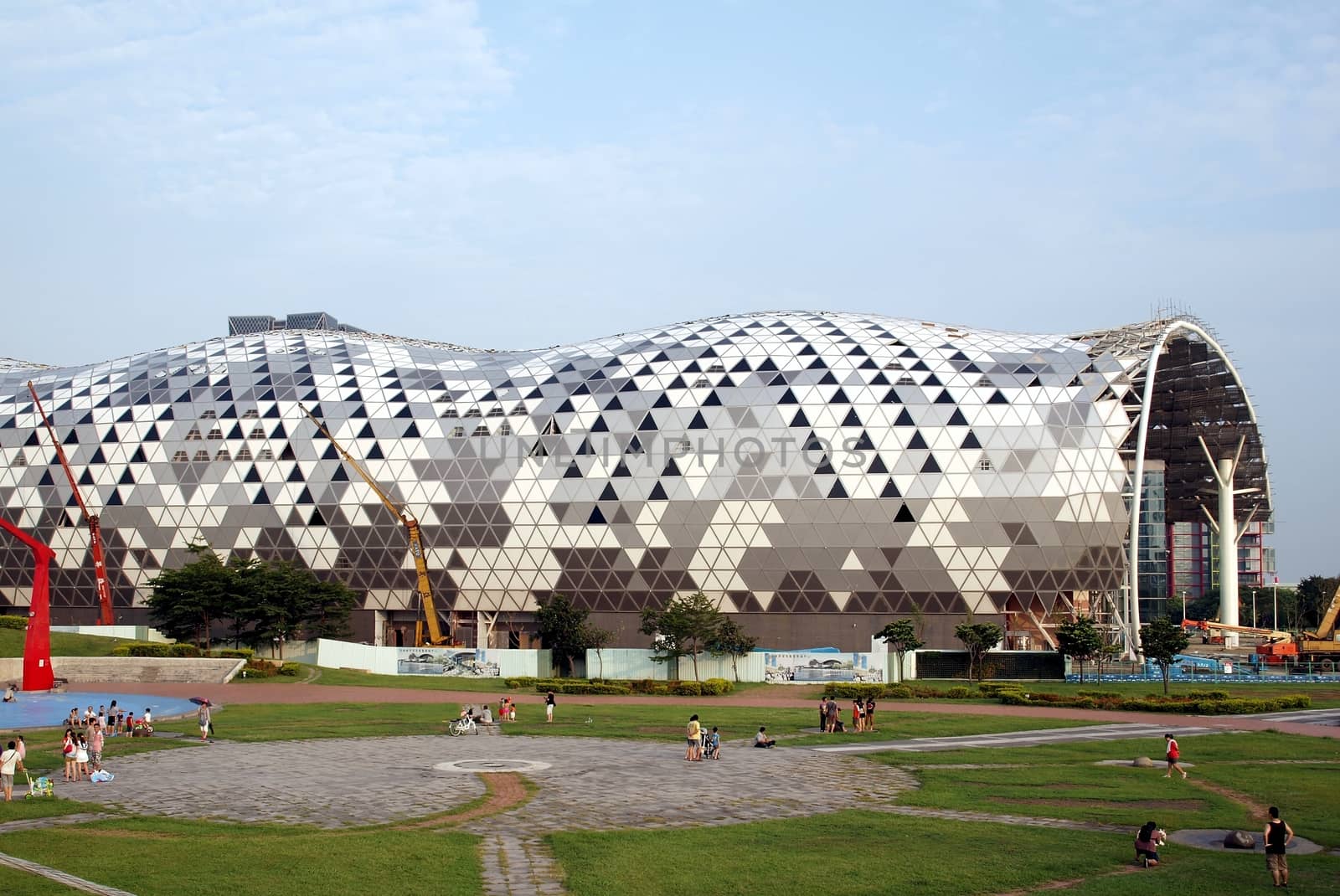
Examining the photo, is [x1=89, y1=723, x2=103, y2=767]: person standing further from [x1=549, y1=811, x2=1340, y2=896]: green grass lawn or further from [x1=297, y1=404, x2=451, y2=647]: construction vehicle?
[x1=297, y1=404, x2=451, y2=647]: construction vehicle

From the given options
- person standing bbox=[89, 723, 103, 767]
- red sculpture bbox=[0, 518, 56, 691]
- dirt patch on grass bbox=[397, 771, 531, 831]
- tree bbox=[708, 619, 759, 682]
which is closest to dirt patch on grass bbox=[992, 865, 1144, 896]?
dirt patch on grass bbox=[397, 771, 531, 831]

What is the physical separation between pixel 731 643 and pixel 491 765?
32.5m

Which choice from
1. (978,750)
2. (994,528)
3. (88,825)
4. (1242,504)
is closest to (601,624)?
(994,528)

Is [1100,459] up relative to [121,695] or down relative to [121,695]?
up

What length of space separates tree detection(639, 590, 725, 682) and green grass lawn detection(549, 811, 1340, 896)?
38322mm

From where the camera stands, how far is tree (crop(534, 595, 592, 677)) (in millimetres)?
66125

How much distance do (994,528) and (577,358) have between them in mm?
30352

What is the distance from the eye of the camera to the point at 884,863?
61.2ft

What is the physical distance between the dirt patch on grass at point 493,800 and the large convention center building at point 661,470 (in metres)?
43.7

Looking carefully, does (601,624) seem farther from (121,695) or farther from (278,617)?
(121,695)

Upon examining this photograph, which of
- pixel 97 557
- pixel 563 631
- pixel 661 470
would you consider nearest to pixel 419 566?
pixel 563 631

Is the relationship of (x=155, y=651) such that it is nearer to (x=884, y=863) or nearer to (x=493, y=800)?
(x=493, y=800)

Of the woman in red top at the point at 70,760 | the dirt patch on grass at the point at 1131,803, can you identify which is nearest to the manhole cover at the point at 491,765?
the woman in red top at the point at 70,760

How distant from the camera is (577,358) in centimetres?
8181
